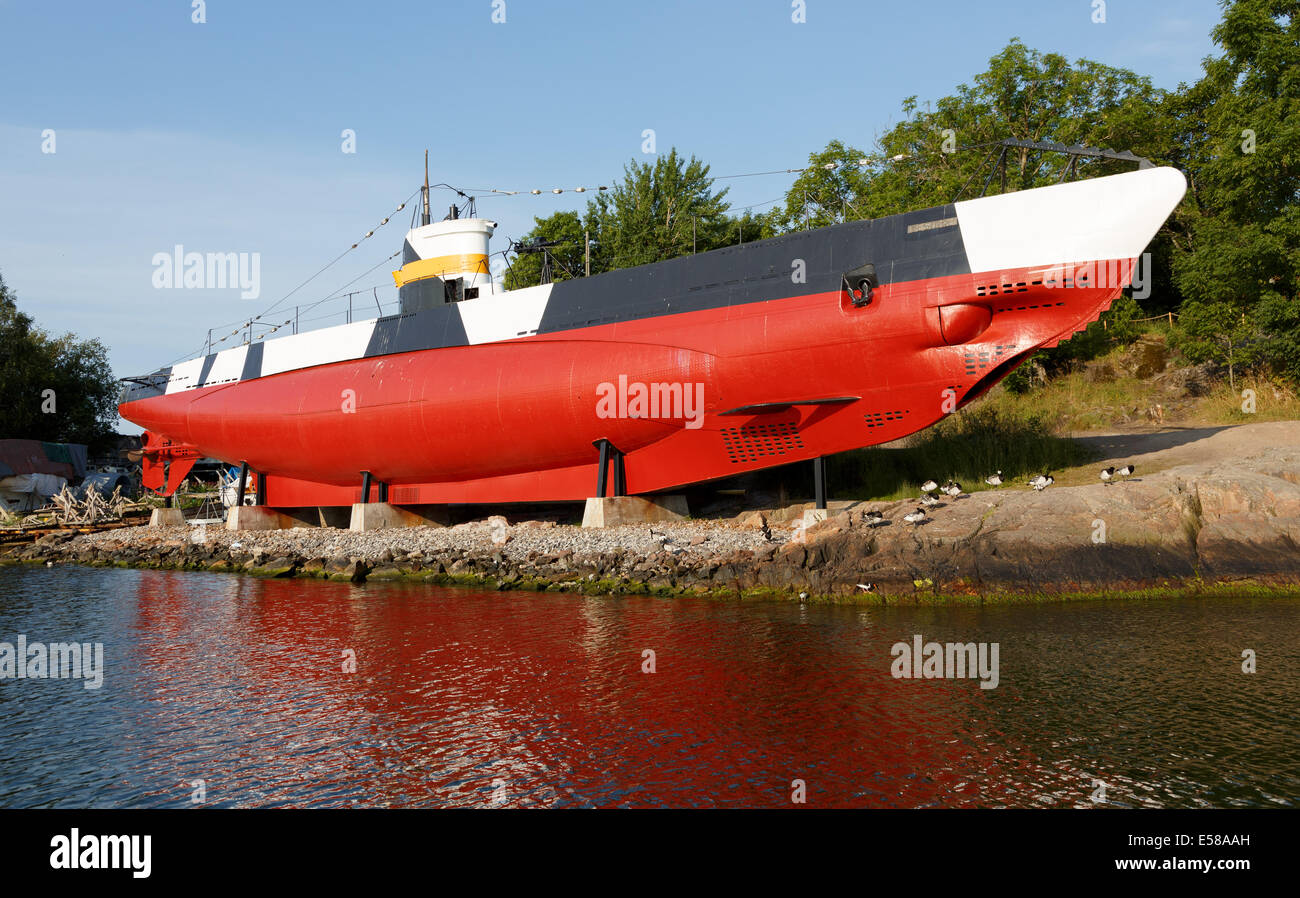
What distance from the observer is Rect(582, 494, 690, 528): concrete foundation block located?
21.0 meters

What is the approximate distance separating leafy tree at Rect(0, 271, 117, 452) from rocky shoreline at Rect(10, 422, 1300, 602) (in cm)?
4721

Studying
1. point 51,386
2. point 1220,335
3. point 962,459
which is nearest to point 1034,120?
point 1220,335

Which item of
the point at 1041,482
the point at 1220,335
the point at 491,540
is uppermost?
the point at 1220,335

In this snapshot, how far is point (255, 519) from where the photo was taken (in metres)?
30.2

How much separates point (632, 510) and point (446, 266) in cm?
1045

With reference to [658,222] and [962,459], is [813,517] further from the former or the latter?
[658,222]

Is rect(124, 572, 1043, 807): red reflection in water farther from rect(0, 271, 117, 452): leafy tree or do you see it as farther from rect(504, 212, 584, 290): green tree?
rect(0, 271, 117, 452): leafy tree

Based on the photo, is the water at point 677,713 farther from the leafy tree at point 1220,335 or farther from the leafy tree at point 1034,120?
the leafy tree at point 1034,120

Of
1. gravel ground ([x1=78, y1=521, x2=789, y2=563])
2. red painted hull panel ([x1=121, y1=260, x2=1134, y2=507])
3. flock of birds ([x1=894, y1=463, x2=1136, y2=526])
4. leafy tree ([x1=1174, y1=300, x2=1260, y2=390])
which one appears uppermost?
leafy tree ([x1=1174, y1=300, x2=1260, y2=390])

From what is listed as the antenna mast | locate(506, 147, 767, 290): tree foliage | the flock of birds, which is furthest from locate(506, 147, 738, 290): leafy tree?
the flock of birds
